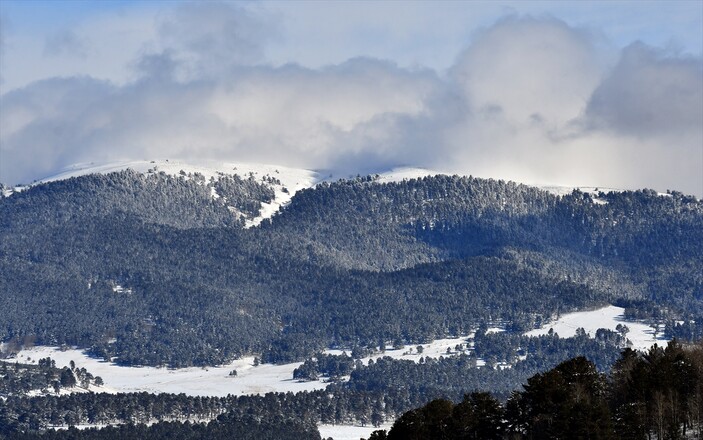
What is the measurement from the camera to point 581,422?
638 feet

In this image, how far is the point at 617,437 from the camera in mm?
196375

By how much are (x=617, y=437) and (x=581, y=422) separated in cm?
478
